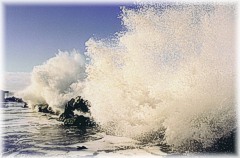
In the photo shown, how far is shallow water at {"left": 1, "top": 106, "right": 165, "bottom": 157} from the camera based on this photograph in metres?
2.41

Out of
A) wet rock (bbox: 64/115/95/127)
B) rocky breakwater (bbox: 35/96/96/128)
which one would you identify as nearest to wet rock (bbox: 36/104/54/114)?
rocky breakwater (bbox: 35/96/96/128)

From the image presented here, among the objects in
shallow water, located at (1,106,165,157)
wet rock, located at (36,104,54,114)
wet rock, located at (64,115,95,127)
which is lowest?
shallow water, located at (1,106,165,157)

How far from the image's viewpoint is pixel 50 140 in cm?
247

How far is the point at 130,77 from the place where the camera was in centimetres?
255

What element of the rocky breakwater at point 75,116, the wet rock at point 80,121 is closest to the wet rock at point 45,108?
the rocky breakwater at point 75,116

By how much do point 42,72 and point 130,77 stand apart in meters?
0.59

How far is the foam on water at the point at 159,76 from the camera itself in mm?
2439

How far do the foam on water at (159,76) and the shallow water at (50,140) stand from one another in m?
0.10

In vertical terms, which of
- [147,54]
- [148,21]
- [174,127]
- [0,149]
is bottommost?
[0,149]

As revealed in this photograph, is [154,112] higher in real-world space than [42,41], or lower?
lower

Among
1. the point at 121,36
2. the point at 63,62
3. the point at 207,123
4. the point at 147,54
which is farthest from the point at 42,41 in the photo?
the point at 207,123

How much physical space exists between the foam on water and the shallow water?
0.32 feet

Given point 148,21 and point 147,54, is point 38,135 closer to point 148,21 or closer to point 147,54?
point 147,54

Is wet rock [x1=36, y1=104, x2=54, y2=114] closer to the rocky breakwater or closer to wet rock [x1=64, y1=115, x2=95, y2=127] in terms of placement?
the rocky breakwater
